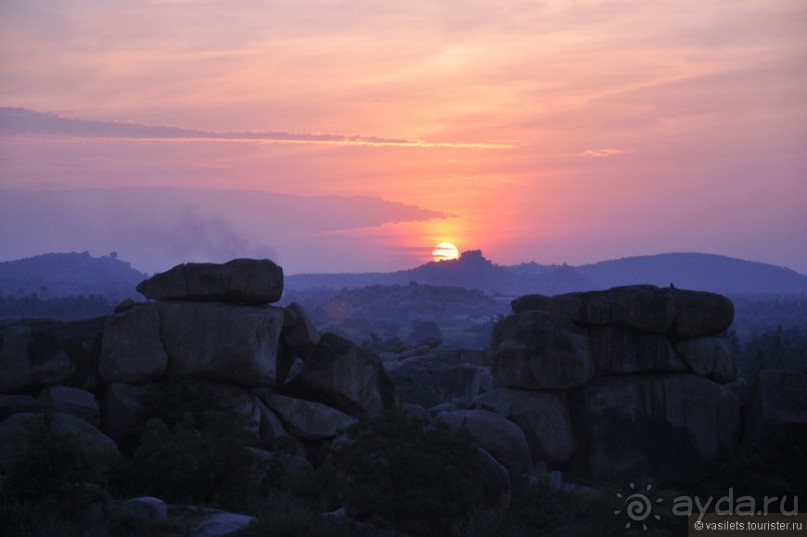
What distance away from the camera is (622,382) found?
2717 centimetres

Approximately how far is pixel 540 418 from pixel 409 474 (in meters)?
9.70

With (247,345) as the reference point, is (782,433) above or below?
below

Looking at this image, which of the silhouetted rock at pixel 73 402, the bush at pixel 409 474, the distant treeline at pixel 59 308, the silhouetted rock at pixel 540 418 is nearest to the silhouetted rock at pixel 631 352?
the silhouetted rock at pixel 540 418

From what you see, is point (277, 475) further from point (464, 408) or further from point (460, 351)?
point (460, 351)

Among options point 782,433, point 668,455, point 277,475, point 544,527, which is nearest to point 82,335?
point 277,475

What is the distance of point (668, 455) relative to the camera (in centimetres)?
2620

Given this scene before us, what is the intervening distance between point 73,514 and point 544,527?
9.98m

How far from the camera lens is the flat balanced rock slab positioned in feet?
81.5

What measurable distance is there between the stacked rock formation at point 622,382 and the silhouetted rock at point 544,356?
1.2 inches

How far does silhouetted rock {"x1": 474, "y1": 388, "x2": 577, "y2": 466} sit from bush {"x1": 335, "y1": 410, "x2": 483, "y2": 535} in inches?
327

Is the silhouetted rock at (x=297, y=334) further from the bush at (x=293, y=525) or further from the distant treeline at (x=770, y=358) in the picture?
the distant treeline at (x=770, y=358)

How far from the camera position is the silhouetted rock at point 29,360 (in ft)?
74.1

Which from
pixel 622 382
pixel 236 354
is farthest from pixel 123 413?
pixel 622 382
